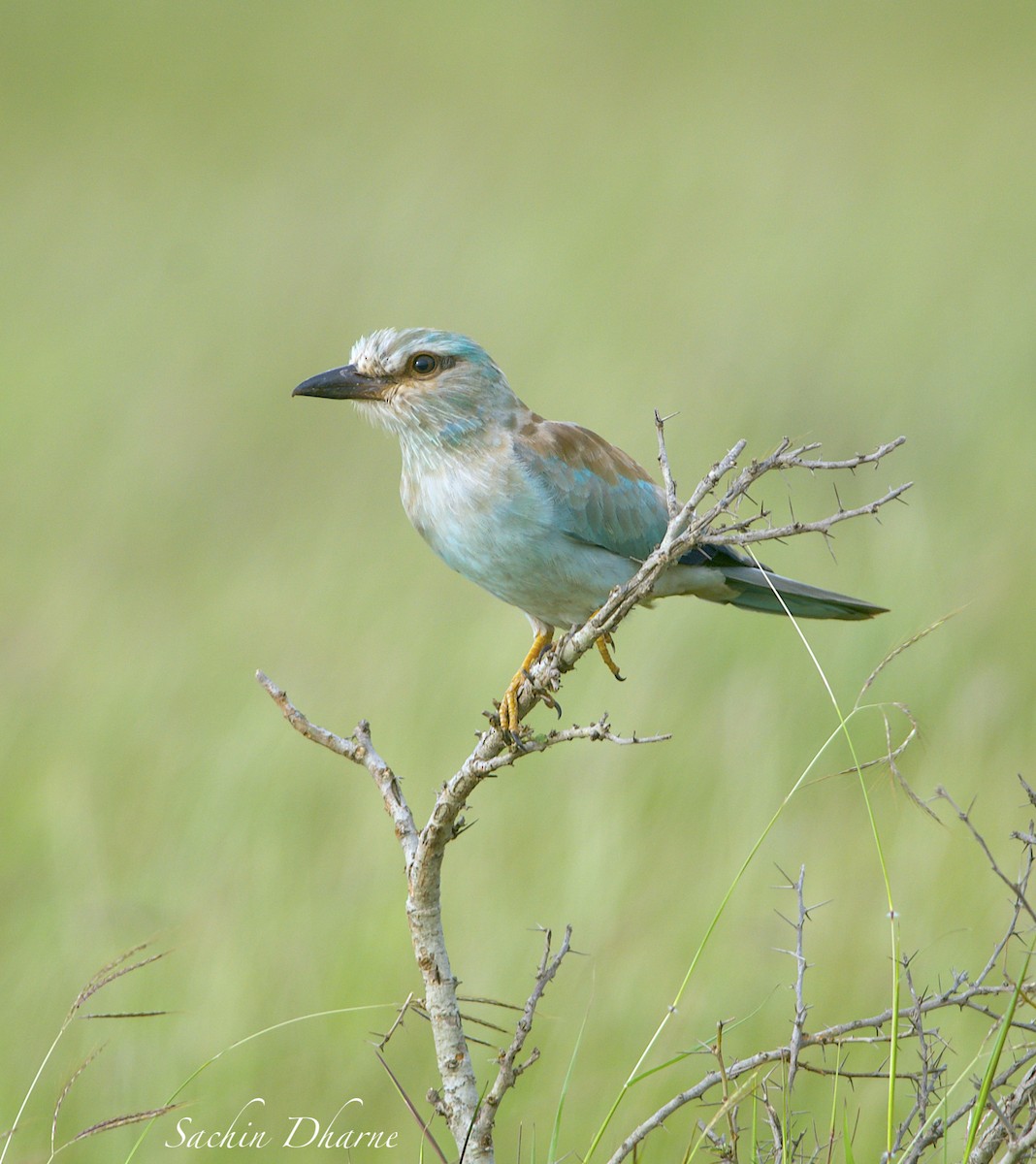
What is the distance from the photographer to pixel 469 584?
6.66m

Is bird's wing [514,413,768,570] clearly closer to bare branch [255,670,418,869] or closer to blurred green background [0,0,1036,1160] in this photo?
blurred green background [0,0,1036,1160]

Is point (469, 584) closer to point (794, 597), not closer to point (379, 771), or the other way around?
point (794, 597)

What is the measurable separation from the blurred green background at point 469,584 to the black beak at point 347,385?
1569 mm

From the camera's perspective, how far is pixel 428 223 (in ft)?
35.4

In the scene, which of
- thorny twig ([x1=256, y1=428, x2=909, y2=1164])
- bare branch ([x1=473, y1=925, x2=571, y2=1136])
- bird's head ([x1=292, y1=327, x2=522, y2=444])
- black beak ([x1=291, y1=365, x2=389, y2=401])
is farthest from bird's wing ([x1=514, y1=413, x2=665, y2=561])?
bare branch ([x1=473, y1=925, x2=571, y2=1136])

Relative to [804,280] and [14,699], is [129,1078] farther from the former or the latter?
[804,280]

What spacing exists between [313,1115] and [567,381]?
502 centimetres

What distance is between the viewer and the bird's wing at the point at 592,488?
3.53m

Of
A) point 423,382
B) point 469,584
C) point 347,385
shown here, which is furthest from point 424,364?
point 469,584

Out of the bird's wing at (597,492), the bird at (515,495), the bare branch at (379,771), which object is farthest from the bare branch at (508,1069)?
the bird's wing at (597,492)

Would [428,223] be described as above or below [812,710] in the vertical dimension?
above

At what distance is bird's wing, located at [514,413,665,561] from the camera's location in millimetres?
3525

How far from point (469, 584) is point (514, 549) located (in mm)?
3268

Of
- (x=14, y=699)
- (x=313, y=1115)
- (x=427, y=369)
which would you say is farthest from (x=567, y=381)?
(x=313, y=1115)
